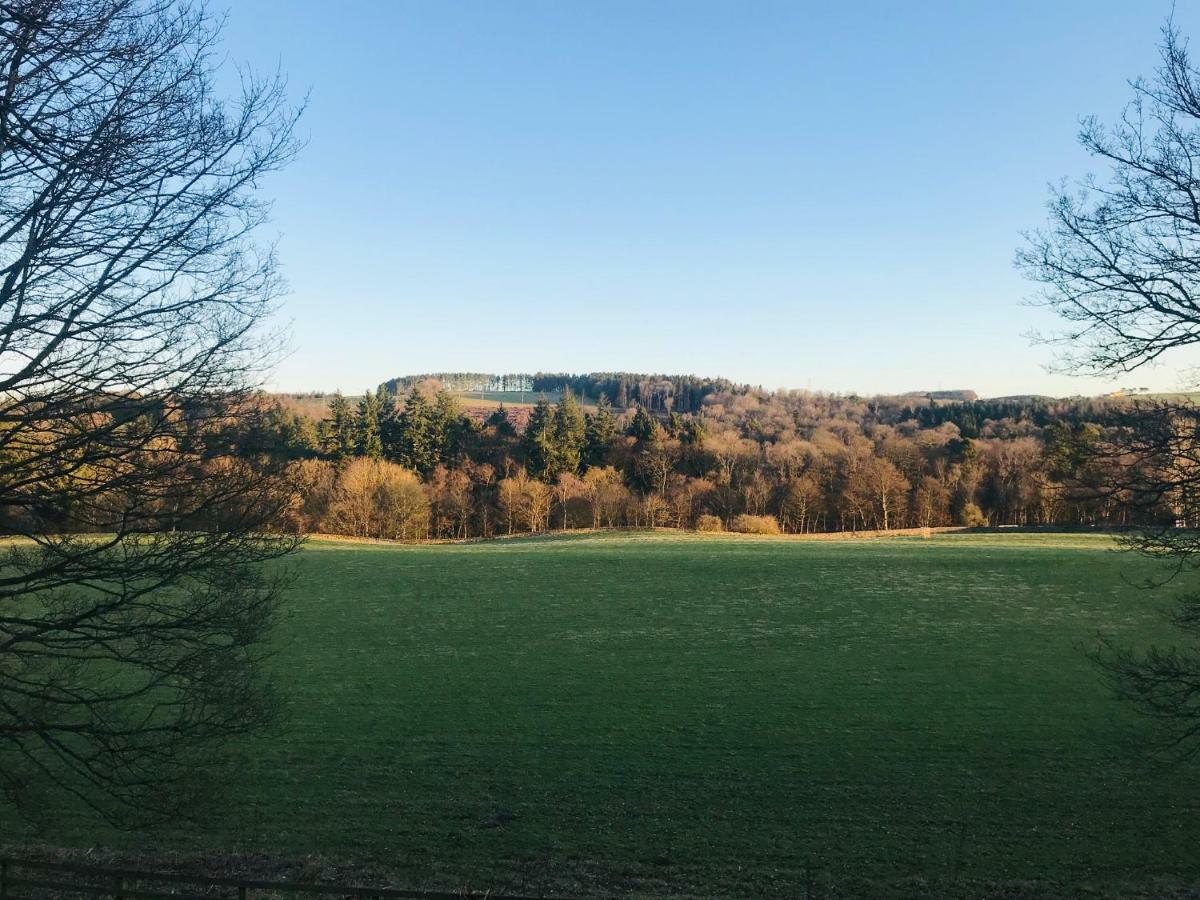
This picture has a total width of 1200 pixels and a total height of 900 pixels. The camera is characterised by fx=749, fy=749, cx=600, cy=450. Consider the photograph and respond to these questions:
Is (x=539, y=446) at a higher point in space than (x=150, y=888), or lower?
higher

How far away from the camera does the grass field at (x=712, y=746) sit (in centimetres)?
1209

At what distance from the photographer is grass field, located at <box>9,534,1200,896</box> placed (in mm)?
12086

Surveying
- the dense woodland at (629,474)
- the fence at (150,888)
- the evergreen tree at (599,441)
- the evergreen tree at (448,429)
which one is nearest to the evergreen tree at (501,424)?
the dense woodland at (629,474)

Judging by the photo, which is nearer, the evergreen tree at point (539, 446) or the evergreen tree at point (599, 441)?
the evergreen tree at point (539, 446)

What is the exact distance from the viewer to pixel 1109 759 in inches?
607

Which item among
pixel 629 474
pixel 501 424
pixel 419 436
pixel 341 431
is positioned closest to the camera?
pixel 341 431

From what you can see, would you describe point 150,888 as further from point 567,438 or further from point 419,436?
point 567,438

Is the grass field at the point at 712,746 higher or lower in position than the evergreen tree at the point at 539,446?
lower

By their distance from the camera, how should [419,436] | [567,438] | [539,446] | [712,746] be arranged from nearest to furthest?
[712,746] < [419,436] < [539,446] < [567,438]

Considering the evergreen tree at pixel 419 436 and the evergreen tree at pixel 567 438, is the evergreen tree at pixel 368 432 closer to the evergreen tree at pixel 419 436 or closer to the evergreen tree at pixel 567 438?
the evergreen tree at pixel 419 436

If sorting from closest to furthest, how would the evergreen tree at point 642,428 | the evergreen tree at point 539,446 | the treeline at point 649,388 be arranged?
1. the evergreen tree at point 539,446
2. the evergreen tree at point 642,428
3. the treeline at point 649,388

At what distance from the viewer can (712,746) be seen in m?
16.4

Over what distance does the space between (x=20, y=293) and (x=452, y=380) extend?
564 ft

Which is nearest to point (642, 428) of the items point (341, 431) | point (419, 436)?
point (419, 436)
